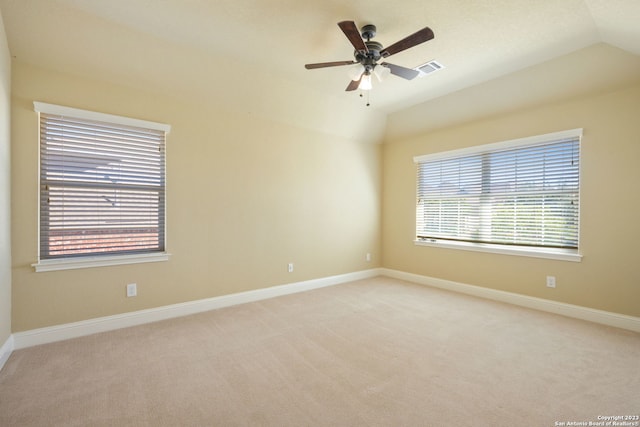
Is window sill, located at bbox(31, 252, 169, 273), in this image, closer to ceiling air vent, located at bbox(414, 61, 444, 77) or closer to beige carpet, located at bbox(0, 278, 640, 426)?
beige carpet, located at bbox(0, 278, 640, 426)

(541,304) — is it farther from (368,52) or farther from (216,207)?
(216,207)

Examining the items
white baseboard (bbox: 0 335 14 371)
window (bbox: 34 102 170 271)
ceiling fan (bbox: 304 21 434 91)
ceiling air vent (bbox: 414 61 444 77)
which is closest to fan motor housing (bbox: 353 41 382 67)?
ceiling fan (bbox: 304 21 434 91)

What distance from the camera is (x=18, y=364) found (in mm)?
2271

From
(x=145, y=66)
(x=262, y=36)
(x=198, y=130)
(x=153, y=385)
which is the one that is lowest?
(x=153, y=385)

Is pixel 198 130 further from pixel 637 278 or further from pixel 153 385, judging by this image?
pixel 637 278

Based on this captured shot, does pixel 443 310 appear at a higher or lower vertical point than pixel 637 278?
lower

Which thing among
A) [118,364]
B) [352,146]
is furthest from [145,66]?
[352,146]

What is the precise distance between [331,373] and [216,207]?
7.80 ft

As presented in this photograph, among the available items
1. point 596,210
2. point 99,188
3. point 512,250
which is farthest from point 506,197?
point 99,188

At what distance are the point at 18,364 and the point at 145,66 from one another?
284 centimetres

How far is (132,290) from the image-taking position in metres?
3.05

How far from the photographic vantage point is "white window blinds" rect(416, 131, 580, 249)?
11.3 feet

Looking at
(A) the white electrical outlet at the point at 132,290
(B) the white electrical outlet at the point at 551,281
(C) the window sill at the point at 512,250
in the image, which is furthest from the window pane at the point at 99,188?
(B) the white electrical outlet at the point at 551,281

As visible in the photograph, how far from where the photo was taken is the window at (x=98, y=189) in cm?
267
